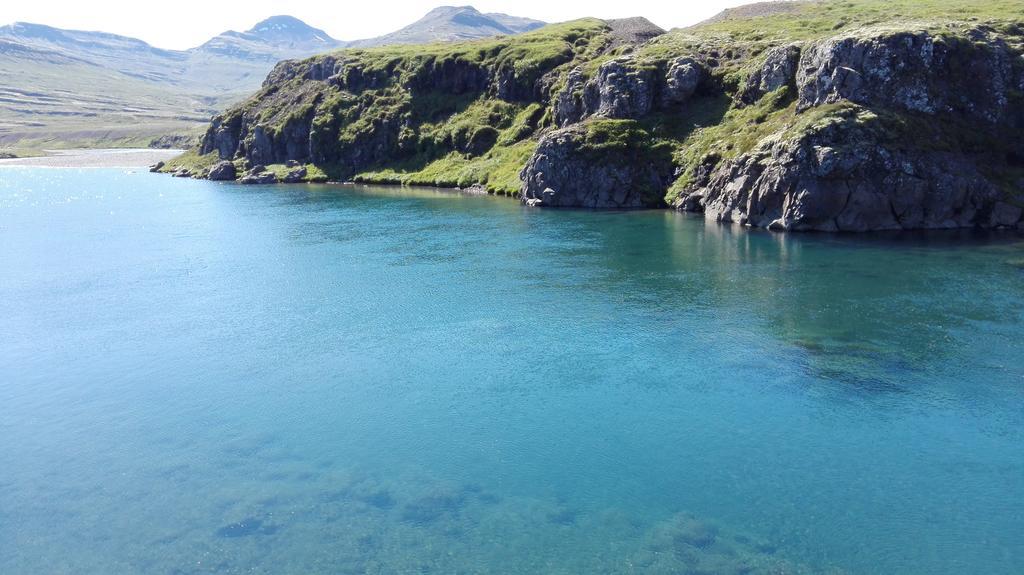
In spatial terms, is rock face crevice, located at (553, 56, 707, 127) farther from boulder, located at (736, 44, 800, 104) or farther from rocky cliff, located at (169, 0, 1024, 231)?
boulder, located at (736, 44, 800, 104)

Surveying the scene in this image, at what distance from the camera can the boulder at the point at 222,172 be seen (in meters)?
179

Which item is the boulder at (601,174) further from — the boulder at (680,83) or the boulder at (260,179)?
the boulder at (260,179)

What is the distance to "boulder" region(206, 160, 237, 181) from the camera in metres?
179

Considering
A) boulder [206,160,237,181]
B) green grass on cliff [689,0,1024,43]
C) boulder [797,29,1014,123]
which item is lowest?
boulder [206,160,237,181]

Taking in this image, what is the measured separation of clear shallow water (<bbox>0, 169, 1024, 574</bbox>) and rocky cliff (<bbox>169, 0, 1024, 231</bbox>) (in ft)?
30.8

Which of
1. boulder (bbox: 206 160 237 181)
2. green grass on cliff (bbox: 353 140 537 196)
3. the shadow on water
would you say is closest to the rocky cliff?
green grass on cliff (bbox: 353 140 537 196)

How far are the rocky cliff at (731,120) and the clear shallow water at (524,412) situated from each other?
9377 millimetres

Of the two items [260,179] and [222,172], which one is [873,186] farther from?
[222,172]

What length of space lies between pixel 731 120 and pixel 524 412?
8125 cm

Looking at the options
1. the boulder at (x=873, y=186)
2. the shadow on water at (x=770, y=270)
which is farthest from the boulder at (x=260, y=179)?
the boulder at (x=873, y=186)

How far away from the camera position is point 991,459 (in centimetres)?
3372

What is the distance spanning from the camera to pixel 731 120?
108625 millimetres

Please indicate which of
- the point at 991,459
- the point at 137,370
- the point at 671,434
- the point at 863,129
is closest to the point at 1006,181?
the point at 863,129

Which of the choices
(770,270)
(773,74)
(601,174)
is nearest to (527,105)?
(601,174)
